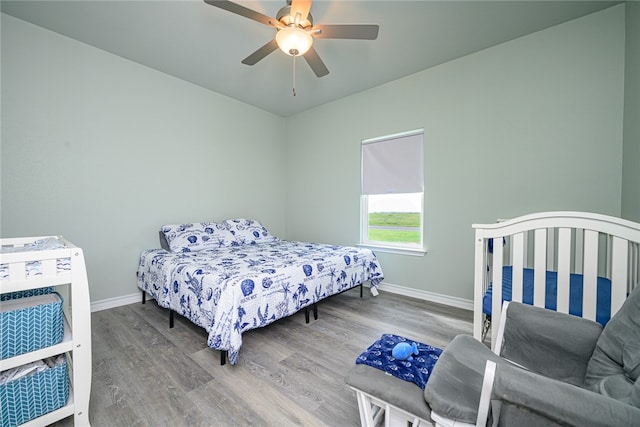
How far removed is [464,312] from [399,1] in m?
2.91

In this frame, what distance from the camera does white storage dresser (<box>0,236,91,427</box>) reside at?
1.10 m

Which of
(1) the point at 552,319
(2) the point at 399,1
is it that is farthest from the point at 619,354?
(2) the point at 399,1

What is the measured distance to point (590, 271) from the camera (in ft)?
4.16

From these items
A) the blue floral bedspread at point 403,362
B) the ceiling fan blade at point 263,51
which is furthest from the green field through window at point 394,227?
the ceiling fan blade at point 263,51

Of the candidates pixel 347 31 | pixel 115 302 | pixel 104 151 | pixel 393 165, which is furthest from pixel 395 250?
pixel 104 151

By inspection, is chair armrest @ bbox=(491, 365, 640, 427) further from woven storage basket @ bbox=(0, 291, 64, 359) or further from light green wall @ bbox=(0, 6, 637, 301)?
light green wall @ bbox=(0, 6, 637, 301)

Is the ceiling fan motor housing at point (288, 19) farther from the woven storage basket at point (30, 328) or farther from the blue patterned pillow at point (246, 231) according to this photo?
the blue patterned pillow at point (246, 231)

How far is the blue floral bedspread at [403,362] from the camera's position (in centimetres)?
110

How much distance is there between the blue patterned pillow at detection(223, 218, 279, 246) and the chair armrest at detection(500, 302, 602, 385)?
9.62 feet

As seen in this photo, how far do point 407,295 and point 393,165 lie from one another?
165cm

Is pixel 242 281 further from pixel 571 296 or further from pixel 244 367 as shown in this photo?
pixel 571 296

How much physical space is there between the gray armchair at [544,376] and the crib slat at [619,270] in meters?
0.28

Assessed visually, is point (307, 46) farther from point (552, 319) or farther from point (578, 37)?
point (578, 37)

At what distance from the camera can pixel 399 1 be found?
6.63 feet
